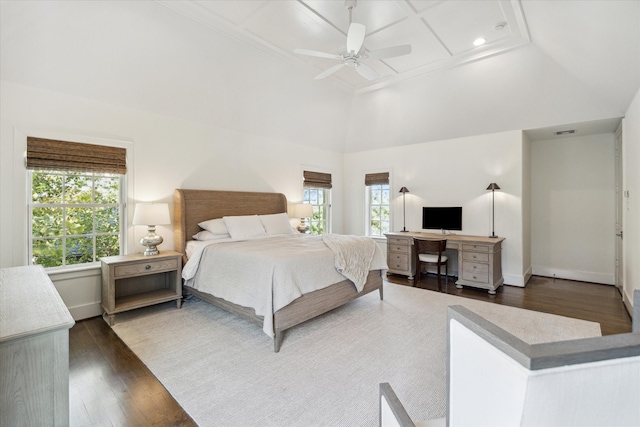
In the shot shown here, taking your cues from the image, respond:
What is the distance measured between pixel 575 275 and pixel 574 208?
3.88 ft

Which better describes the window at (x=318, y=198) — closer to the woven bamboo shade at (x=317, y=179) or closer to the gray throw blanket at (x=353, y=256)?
the woven bamboo shade at (x=317, y=179)

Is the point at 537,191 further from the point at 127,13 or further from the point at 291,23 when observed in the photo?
the point at 127,13

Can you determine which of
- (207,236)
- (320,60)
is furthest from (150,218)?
(320,60)

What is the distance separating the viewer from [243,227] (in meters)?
4.32

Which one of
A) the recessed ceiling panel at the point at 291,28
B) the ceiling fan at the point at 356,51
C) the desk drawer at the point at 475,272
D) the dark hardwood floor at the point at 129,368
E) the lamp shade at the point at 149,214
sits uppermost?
the recessed ceiling panel at the point at 291,28

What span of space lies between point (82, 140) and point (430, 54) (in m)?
4.59

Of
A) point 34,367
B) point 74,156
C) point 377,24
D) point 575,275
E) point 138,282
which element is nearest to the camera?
point 34,367

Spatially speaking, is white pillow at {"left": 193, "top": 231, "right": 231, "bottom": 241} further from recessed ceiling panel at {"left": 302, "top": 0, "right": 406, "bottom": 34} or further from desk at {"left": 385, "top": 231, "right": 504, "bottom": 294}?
desk at {"left": 385, "top": 231, "right": 504, "bottom": 294}

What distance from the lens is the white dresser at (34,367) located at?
1191 mm

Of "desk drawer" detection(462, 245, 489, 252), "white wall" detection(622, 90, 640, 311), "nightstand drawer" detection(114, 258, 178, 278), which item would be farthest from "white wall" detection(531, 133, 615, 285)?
"nightstand drawer" detection(114, 258, 178, 278)

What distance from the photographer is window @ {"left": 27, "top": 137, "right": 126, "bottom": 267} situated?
3.19 meters

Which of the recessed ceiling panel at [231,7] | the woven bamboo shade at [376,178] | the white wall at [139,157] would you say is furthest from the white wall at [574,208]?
the recessed ceiling panel at [231,7]

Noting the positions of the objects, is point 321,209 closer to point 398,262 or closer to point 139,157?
point 398,262

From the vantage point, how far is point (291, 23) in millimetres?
3371
